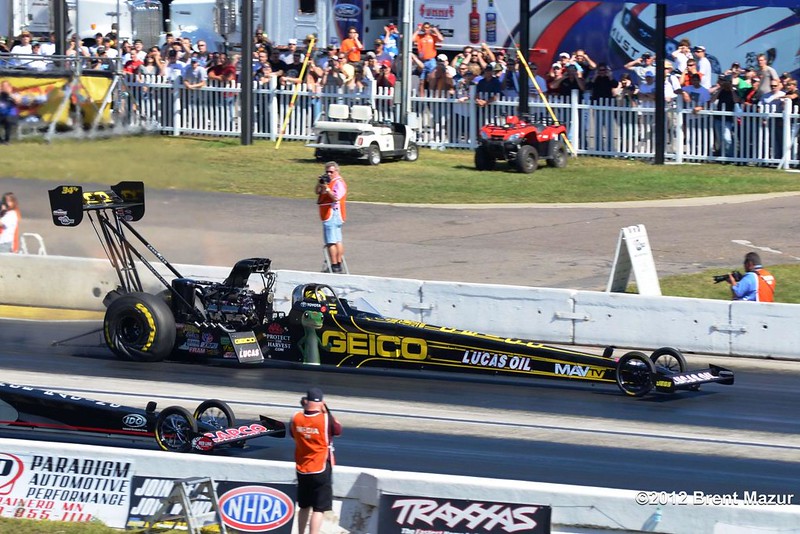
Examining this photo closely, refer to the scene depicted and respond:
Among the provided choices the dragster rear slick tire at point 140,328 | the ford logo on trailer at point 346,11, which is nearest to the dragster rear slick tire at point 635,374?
the dragster rear slick tire at point 140,328

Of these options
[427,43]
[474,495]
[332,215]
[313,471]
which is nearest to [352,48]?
[427,43]

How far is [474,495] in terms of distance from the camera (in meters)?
8.08

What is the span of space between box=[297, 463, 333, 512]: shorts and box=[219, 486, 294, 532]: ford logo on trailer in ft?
0.96

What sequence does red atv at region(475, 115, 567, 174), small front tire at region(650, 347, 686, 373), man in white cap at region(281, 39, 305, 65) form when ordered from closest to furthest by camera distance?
1. small front tire at region(650, 347, 686, 373)
2. red atv at region(475, 115, 567, 174)
3. man in white cap at region(281, 39, 305, 65)

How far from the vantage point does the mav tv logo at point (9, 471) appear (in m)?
9.26

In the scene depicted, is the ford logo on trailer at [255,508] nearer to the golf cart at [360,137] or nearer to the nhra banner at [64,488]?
the nhra banner at [64,488]

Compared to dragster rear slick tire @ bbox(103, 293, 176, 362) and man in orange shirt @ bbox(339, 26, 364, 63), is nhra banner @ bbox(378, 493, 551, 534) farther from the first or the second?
man in orange shirt @ bbox(339, 26, 364, 63)

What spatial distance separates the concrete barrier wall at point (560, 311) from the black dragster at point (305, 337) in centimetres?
169

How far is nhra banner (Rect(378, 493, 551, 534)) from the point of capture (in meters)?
7.99

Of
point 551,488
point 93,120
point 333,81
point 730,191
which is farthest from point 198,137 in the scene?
point 551,488

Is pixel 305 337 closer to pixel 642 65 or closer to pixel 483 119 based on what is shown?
pixel 483 119

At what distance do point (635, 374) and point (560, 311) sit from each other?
331 centimetres

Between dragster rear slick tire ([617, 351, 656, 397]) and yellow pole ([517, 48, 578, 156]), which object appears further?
yellow pole ([517, 48, 578, 156])

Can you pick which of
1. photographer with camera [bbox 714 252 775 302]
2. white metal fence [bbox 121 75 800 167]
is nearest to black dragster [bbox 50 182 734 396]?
photographer with camera [bbox 714 252 775 302]
